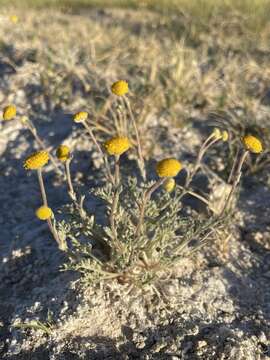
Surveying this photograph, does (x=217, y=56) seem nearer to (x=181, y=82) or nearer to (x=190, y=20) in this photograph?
(x=181, y=82)

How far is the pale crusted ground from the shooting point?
7.43 ft

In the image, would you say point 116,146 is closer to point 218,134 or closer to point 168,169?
point 168,169

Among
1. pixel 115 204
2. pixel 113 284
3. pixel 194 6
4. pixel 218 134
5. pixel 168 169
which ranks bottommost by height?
pixel 113 284

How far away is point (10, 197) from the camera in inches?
129

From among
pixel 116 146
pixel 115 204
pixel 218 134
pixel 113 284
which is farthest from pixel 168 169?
pixel 113 284

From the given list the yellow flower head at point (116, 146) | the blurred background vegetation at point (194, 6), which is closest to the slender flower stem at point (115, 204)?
the yellow flower head at point (116, 146)

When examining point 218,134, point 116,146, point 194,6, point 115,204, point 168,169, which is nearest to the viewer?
point 168,169

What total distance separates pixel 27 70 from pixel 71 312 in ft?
9.34

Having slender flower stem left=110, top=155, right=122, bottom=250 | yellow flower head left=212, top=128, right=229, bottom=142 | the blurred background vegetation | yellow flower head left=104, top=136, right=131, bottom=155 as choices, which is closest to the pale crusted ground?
slender flower stem left=110, top=155, right=122, bottom=250

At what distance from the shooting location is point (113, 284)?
2.46 metres

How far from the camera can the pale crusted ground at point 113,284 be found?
89.2 inches

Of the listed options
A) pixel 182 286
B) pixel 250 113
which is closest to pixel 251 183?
pixel 250 113

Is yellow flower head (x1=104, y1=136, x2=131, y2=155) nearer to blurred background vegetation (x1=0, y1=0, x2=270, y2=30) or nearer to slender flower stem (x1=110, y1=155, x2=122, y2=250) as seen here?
slender flower stem (x1=110, y1=155, x2=122, y2=250)

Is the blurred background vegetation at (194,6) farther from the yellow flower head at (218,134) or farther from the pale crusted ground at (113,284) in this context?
the yellow flower head at (218,134)
